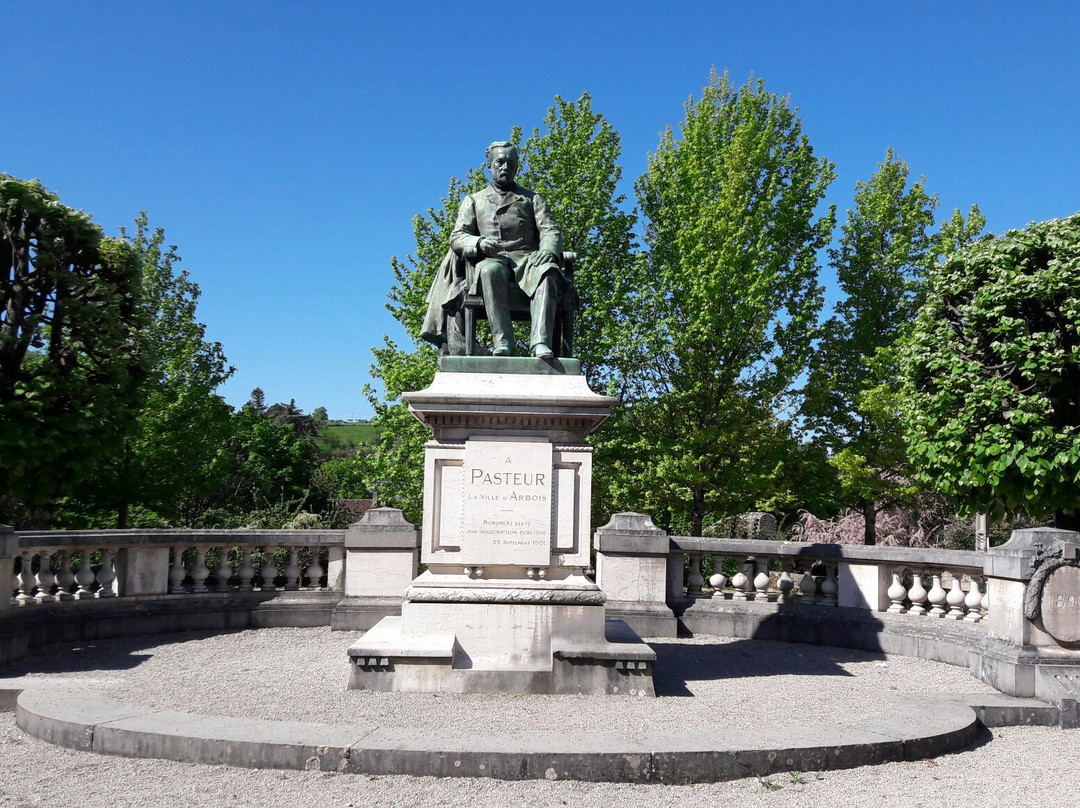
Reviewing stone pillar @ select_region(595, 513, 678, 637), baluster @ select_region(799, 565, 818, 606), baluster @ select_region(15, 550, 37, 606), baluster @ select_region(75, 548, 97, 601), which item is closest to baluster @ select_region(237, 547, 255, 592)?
baluster @ select_region(75, 548, 97, 601)

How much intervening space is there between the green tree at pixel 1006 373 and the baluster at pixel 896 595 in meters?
5.36

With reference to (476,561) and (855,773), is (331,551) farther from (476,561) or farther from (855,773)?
(855,773)

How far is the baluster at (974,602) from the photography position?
9211 millimetres

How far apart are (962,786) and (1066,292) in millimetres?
11957

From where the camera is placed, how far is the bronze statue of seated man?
26.3 feet

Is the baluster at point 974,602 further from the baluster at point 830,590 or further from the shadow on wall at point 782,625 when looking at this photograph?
the baluster at point 830,590

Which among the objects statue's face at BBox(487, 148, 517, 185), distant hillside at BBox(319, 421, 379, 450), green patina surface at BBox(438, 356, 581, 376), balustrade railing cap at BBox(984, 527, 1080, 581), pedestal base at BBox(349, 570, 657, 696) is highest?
distant hillside at BBox(319, 421, 379, 450)

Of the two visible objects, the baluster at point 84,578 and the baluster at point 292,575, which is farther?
the baluster at point 292,575

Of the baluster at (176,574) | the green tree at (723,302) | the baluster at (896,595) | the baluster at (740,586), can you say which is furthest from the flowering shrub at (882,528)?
the baluster at (176,574)

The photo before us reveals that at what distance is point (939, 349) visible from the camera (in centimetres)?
1619

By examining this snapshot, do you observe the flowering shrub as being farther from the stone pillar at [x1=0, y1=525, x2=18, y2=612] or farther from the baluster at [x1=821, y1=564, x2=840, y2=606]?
the stone pillar at [x1=0, y1=525, x2=18, y2=612]

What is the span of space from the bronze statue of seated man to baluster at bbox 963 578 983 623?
5.28 meters

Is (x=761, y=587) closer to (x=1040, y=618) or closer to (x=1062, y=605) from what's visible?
(x=1040, y=618)

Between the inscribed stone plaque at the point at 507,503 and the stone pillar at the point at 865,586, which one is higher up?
the inscribed stone plaque at the point at 507,503
